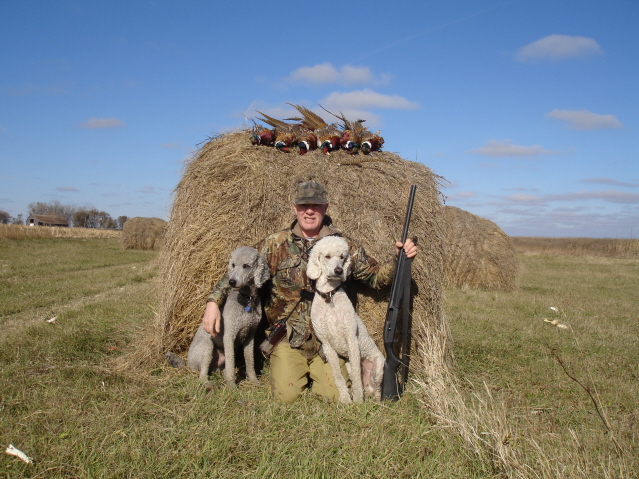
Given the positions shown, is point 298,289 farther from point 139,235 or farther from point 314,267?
point 139,235

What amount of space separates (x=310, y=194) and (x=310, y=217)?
270mm

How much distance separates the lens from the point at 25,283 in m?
10.4

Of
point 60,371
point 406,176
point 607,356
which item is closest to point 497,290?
point 607,356

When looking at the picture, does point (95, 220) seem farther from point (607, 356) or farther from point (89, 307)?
point (607, 356)

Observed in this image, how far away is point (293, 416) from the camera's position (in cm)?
396

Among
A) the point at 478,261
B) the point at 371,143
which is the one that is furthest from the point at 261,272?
the point at 478,261

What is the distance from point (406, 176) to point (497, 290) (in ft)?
26.5

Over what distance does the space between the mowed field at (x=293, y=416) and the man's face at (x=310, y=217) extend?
5.50 ft

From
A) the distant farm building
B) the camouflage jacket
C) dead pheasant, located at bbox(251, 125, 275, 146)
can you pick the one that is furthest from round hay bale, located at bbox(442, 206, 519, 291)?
the distant farm building

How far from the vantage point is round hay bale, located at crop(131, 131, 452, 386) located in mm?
5199

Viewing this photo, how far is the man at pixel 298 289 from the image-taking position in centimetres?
452

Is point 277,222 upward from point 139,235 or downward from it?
upward

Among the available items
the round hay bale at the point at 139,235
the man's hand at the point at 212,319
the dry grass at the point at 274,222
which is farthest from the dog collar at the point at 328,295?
the round hay bale at the point at 139,235

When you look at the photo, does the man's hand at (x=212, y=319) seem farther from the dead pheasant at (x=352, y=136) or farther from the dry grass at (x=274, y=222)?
the dead pheasant at (x=352, y=136)
